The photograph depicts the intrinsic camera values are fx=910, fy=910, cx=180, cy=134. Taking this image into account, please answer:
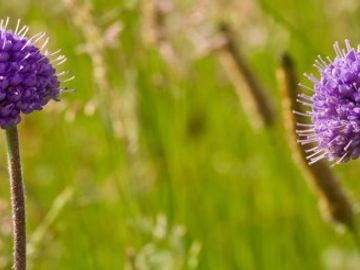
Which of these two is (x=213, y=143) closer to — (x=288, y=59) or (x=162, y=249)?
(x=162, y=249)

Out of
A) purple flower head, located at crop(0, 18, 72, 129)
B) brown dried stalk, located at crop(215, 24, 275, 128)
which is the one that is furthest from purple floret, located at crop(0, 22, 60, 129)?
brown dried stalk, located at crop(215, 24, 275, 128)

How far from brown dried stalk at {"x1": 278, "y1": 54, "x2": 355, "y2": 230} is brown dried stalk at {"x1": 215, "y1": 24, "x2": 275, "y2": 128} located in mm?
759

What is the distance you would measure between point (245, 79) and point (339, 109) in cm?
164

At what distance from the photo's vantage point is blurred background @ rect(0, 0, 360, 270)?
237cm

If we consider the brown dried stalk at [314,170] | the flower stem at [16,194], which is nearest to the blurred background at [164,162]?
the brown dried stalk at [314,170]

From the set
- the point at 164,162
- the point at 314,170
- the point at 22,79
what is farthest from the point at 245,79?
the point at 22,79

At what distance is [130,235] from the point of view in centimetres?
254

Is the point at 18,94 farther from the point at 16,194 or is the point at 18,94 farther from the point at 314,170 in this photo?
the point at 314,170

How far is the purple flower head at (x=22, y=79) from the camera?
4.44 feet

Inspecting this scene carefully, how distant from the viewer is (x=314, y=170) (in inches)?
82.7

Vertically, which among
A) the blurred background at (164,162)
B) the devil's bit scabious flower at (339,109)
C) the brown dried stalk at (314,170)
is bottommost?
the devil's bit scabious flower at (339,109)

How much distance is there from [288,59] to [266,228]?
4.95ft

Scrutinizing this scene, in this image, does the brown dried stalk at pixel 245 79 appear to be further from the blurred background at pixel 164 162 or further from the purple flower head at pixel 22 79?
the purple flower head at pixel 22 79

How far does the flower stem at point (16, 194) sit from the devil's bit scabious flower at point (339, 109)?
435 mm
